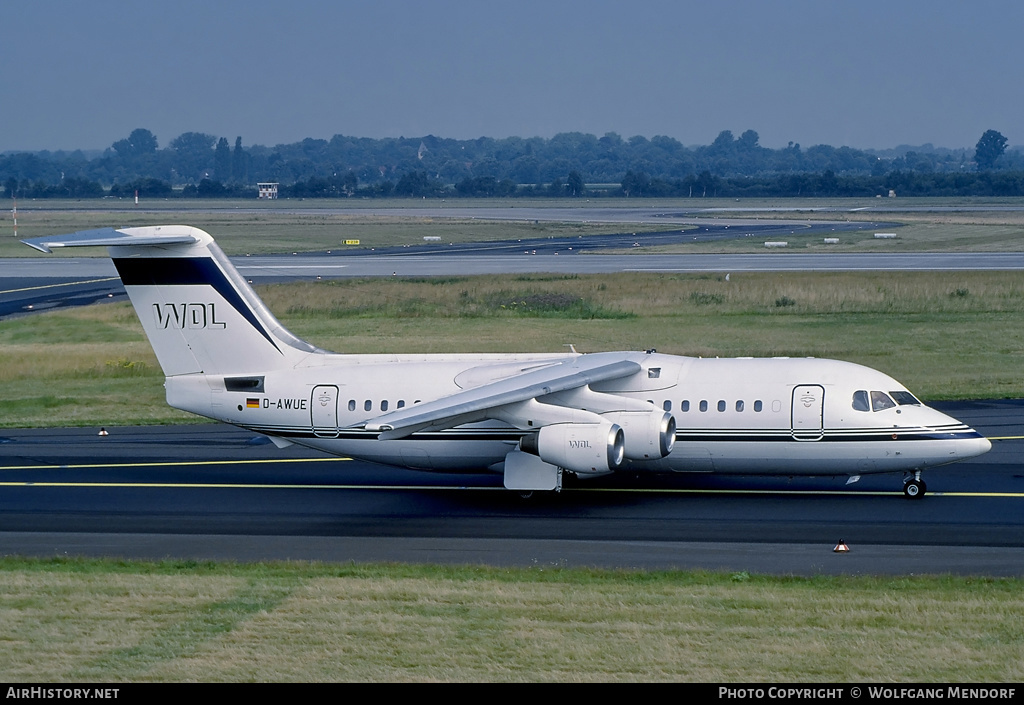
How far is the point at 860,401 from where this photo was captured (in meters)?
22.9

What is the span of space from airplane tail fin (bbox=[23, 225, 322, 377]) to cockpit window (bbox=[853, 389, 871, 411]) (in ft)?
36.7

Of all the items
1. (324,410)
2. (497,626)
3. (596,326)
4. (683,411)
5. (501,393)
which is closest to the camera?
(497,626)

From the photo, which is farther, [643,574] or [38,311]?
[38,311]

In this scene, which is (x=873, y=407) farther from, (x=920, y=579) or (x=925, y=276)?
(x=925, y=276)

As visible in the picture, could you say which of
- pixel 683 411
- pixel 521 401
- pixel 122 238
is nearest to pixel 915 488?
pixel 683 411

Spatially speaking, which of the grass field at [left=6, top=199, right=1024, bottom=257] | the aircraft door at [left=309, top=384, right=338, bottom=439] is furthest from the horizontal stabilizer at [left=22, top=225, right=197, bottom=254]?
the grass field at [left=6, top=199, right=1024, bottom=257]

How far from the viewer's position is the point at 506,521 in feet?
72.4

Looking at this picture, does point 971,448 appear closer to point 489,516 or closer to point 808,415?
point 808,415

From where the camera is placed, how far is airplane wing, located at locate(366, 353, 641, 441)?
20484 mm

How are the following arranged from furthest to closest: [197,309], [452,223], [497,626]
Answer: [452,223] < [197,309] < [497,626]

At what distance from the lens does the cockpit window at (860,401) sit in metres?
22.8

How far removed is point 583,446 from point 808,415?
14.8ft

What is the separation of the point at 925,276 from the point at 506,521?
4401cm
